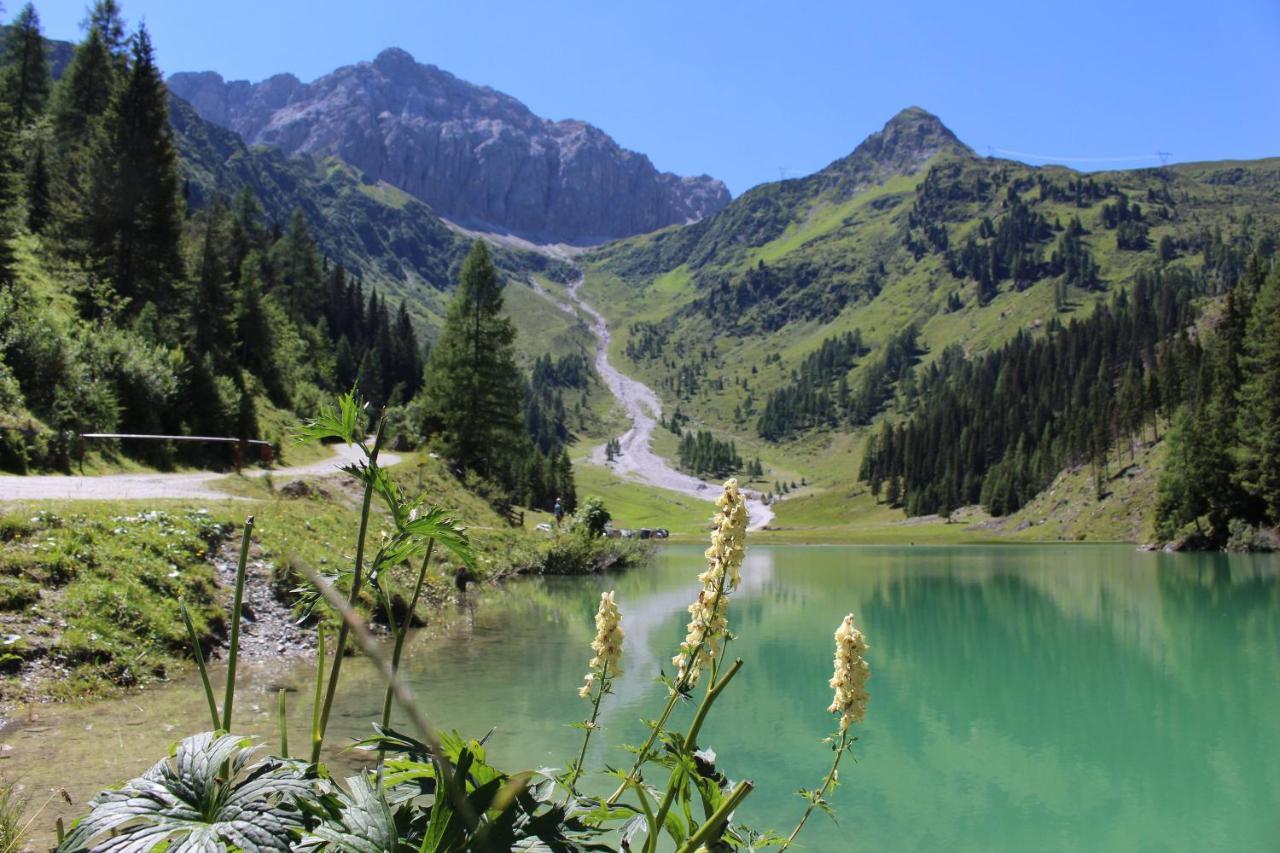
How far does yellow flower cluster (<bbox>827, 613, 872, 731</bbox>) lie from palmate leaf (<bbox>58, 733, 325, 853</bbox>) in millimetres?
1921

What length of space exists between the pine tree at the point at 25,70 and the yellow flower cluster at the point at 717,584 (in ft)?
218

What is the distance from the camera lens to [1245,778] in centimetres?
1202

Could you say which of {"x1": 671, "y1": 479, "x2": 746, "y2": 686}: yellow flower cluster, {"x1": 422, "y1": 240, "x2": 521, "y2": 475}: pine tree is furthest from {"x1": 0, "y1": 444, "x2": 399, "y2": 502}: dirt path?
{"x1": 422, "y1": 240, "x2": 521, "y2": 475}: pine tree

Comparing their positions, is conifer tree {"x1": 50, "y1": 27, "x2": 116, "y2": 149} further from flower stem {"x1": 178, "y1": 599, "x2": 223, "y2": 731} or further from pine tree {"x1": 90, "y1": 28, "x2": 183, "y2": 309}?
flower stem {"x1": 178, "y1": 599, "x2": 223, "y2": 731}

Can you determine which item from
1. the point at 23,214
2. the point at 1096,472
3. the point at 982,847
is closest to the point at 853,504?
the point at 1096,472

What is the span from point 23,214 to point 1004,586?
156ft

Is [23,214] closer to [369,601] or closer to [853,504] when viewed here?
[369,601]

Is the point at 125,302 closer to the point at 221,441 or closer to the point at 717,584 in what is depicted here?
the point at 221,441

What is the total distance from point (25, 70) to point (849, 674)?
7270 cm

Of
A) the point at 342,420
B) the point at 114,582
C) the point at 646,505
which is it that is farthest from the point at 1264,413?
the point at 646,505

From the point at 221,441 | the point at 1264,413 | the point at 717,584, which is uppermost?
the point at 1264,413

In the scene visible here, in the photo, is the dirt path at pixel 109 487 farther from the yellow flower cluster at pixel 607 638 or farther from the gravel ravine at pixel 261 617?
the yellow flower cluster at pixel 607 638

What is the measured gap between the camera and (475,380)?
45531mm

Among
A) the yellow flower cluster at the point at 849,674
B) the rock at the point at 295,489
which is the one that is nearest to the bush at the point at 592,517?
the rock at the point at 295,489
